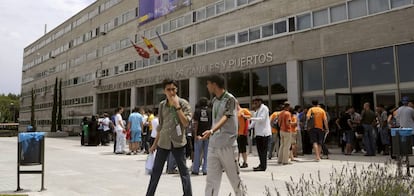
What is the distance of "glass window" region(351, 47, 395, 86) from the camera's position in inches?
591

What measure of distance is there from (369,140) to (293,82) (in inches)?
255

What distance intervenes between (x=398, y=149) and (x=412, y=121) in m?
3.20

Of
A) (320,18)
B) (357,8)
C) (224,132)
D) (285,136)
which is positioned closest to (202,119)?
(285,136)

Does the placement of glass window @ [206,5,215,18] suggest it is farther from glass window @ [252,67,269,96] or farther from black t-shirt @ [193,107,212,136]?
black t-shirt @ [193,107,212,136]

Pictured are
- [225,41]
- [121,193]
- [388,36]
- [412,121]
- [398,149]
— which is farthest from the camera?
[225,41]

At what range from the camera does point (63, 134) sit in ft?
123

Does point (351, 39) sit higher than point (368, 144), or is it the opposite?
point (351, 39)

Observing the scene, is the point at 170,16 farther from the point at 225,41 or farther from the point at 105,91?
the point at 105,91

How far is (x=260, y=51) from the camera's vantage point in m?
20.1

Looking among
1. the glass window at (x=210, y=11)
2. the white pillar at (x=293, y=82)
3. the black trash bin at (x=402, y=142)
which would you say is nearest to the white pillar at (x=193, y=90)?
the glass window at (x=210, y=11)

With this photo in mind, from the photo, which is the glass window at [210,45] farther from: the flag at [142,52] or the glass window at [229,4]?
the flag at [142,52]

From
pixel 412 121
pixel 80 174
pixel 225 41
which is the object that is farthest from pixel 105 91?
pixel 412 121

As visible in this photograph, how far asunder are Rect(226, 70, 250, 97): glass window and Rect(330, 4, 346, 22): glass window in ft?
19.6

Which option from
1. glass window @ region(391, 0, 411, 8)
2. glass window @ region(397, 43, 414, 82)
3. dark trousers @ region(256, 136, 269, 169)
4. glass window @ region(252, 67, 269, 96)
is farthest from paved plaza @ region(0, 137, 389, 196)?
glass window @ region(252, 67, 269, 96)
